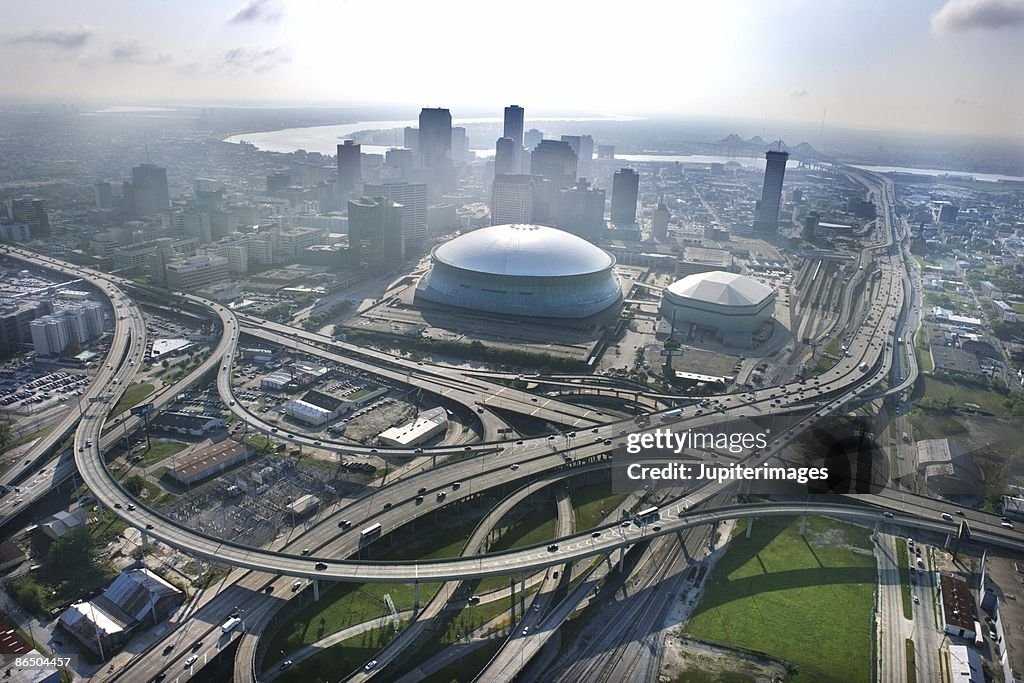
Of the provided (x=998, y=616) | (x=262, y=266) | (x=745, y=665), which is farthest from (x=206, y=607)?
(x=262, y=266)

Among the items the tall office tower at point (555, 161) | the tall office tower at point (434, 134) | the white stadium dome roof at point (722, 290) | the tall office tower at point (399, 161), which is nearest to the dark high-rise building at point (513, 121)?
the tall office tower at point (434, 134)

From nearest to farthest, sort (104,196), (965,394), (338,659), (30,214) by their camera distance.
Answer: (338,659) < (965,394) < (30,214) < (104,196)

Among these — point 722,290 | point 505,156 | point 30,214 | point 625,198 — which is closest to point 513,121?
point 505,156

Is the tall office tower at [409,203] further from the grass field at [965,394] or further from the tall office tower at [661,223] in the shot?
the grass field at [965,394]

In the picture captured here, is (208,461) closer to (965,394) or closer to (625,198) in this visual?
(965,394)

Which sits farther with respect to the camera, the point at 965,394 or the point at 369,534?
the point at 965,394

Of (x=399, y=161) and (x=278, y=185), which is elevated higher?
(x=399, y=161)
